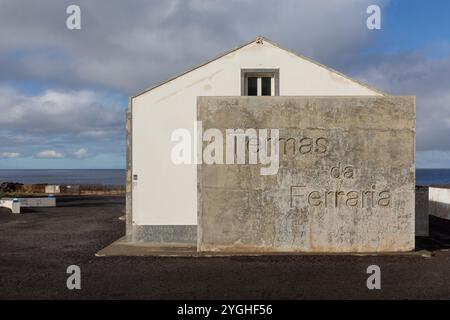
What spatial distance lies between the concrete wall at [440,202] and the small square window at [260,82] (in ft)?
42.3

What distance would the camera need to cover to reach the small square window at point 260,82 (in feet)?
53.5

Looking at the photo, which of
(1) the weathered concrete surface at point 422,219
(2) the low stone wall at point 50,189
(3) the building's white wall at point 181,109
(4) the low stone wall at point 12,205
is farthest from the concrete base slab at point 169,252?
(2) the low stone wall at point 50,189

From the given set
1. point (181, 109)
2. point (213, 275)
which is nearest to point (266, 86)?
point (181, 109)

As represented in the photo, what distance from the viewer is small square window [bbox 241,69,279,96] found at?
1631 cm

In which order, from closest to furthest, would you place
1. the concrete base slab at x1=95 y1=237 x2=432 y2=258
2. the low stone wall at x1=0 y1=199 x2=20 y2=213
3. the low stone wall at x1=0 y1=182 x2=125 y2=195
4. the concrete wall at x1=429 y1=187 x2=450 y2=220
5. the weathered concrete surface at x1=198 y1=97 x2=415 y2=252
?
the concrete base slab at x1=95 y1=237 x2=432 y2=258 → the weathered concrete surface at x1=198 y1=97 x2=415 y2=252 → the concrete wall at x1=429 y1=187 x2=450 y2=220 → the low stone wall at x1=0 y1=199 x2=20 y2=213 → the low stone wall at x1=0 y1=182 x2=125 y2=195

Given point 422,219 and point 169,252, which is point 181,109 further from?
point 422,219

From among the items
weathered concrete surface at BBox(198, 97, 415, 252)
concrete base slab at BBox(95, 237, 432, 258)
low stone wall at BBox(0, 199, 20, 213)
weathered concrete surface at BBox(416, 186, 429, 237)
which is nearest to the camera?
concrete base slab at BBox(95, 237, 432, 258)

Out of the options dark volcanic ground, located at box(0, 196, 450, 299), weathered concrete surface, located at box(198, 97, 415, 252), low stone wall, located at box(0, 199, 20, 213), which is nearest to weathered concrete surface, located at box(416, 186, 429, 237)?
dark volcanic ground, located at box(0, 196, 450, 299)

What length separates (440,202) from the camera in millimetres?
26047

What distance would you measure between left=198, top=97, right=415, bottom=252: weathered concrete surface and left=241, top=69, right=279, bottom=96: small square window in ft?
6.27

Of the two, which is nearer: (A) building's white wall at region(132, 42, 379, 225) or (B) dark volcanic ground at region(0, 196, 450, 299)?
(B) dark volcanic ground at region(0, 196, 450, 299)

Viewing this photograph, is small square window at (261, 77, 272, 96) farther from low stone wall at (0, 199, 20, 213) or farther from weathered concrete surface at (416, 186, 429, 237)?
low stone wall at (0, 199, 20, 213)

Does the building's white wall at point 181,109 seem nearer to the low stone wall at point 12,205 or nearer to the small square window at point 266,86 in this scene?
the small square window at point 266,86
